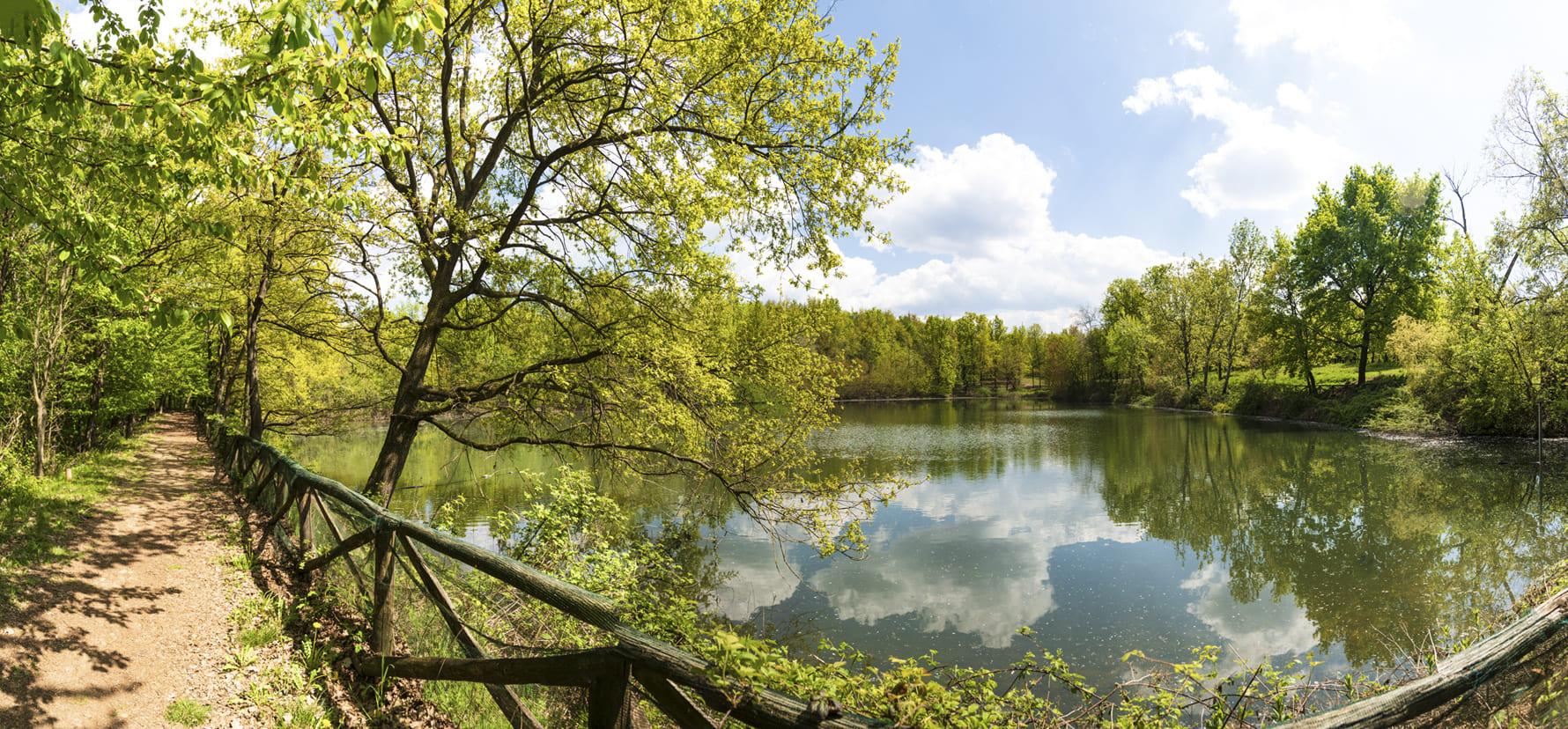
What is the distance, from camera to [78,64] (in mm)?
3520

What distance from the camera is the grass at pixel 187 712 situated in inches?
164

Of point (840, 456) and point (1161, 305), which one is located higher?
point (1161, 305)

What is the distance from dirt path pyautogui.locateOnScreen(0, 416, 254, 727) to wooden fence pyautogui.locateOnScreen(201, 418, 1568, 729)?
3.72ft

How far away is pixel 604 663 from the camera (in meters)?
2.76

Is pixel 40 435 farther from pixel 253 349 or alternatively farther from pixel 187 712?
pixel 187 712

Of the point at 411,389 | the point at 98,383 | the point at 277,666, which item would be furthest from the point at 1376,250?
the point at 98,383

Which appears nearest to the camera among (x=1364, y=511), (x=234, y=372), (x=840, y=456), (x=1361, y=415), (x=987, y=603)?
(x=987, y=603)

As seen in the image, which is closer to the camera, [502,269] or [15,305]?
[502,269]

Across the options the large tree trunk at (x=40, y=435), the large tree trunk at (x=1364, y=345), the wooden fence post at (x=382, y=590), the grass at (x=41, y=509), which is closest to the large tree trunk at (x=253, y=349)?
the grass at (x=41, y=509)

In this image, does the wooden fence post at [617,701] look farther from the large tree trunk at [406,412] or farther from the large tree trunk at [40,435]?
the large tree trunk at [40,435]

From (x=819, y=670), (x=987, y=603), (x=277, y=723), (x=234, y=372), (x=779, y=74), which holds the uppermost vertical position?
(x=779, y=74)

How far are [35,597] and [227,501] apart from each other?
628cm

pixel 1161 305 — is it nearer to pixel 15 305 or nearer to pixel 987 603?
pixel 987 603

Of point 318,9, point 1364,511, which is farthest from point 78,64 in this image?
point 1364,511
